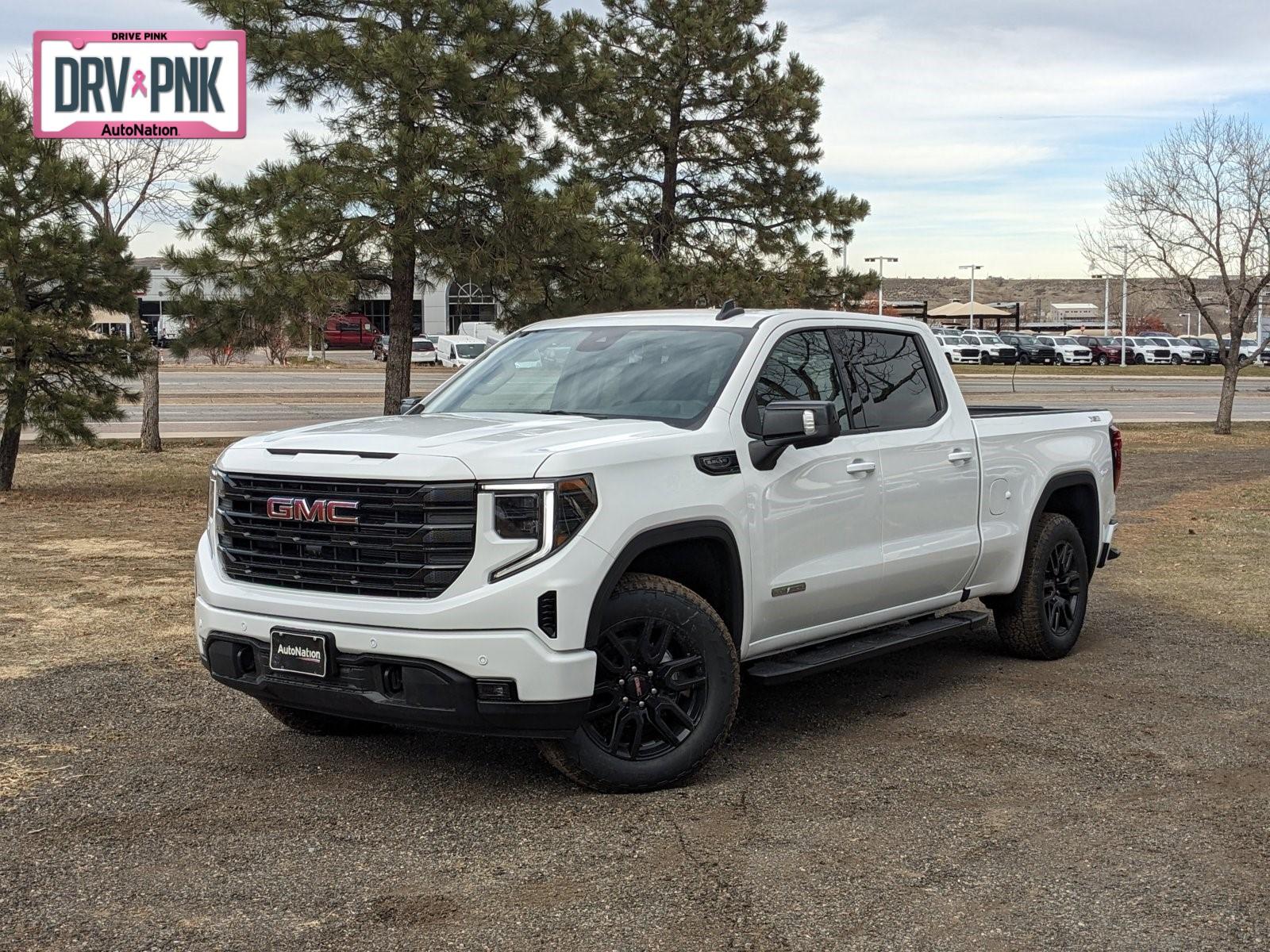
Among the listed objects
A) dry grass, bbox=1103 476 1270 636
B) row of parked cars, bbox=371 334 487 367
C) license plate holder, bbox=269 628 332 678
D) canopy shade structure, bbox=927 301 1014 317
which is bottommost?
dry grass, bbox=1103 476 1270 636

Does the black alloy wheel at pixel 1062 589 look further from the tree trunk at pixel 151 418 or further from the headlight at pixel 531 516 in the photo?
the tree trunk at pixel 151 418

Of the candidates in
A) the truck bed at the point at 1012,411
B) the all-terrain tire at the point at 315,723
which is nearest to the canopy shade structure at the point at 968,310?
the truck bed at the point at 1012,411

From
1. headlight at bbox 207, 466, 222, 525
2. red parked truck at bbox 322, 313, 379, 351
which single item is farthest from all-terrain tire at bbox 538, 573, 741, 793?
red parked truck at bbox 322, 313, 379, 351

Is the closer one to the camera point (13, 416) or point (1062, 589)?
point (1062, 589)

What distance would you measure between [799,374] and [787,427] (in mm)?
735

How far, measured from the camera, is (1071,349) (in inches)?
2707

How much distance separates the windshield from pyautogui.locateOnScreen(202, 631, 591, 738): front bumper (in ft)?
4.56

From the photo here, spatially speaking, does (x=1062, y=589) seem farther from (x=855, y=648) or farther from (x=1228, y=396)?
(x=1228, y=396)

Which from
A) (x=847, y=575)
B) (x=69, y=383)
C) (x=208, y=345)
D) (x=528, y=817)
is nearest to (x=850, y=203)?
(x=208, y=345)

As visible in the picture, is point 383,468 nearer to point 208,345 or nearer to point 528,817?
point 528,817

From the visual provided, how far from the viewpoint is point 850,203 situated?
2309 centimetres

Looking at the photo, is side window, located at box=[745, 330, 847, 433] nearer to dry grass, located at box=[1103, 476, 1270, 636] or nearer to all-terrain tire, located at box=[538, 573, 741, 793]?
all-terrain tire, located at box=[538, 573, 741, 793]

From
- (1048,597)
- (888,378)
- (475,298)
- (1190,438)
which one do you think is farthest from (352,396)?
(888,378)

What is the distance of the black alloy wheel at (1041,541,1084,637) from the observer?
7.80m
